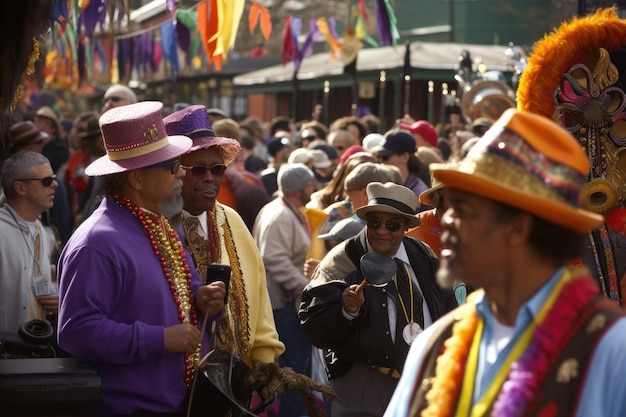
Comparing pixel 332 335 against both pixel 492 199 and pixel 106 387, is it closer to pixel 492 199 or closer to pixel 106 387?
pixel 106 387

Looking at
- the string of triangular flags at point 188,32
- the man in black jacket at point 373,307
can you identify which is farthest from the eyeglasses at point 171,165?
the man in black jacket at point 373,307

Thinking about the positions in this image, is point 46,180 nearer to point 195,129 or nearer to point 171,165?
point 195,129

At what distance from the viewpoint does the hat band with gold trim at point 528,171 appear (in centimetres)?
273

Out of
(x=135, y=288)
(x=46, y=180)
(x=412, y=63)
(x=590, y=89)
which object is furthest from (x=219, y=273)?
(x=412, y=63)

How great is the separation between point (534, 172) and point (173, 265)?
2.22 metres

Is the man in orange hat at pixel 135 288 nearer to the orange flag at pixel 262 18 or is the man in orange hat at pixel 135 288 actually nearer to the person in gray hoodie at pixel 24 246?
the person in gray hoodie at pixel 24 246

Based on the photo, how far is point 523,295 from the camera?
2842 mm

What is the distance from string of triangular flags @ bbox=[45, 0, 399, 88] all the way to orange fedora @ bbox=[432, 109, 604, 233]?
128 cm

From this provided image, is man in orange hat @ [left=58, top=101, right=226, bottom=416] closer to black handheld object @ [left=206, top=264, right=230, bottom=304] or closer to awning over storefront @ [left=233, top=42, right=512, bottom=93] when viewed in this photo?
black handheld object @ [left=206, top=264, right=230, bottom=304]

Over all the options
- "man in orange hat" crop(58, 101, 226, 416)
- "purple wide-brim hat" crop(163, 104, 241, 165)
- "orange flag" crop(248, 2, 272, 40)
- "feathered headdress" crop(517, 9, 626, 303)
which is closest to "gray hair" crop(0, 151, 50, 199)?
"purple wide-brim hat" crop(163, 104, 241, 165)

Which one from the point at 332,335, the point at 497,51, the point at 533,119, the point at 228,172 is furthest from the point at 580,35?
the point at 497,51

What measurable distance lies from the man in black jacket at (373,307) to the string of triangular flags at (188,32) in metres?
Result: 1.71

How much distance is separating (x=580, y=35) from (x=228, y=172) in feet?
13.0

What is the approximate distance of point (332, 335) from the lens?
16.6ft
